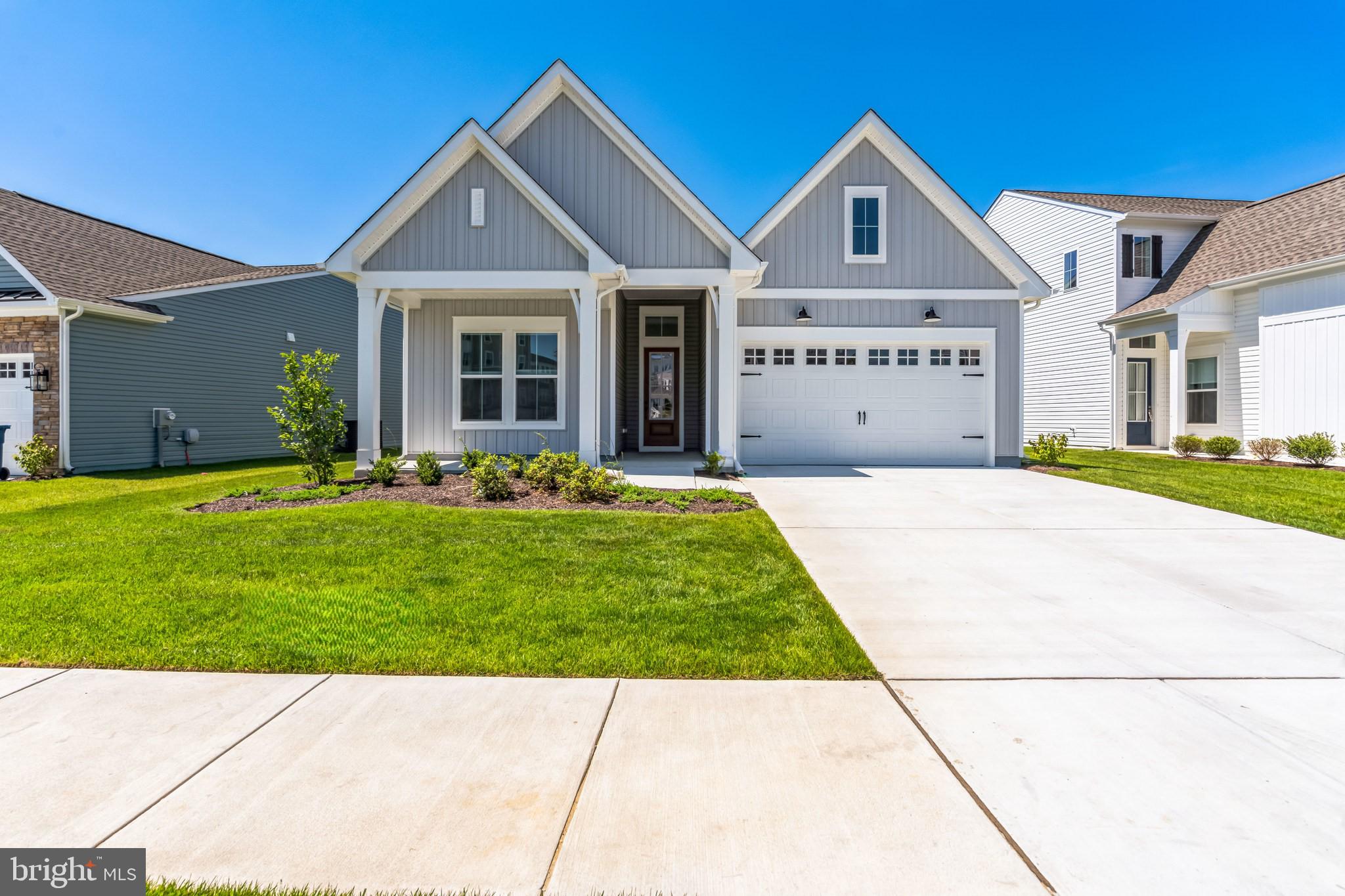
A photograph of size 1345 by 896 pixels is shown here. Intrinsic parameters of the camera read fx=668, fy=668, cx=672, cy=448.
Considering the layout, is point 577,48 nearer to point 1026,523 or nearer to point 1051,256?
point 1026,523

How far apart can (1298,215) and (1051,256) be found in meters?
5.68

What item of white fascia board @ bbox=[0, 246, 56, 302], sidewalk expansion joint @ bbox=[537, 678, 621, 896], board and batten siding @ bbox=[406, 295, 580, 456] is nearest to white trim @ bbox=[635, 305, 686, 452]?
board and batten siding @ bbox=[406, 295, 580, 456]

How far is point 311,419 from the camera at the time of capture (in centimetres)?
949

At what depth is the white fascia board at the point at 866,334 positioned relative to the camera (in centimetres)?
1278

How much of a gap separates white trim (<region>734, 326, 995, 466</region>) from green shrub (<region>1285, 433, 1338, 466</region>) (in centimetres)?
593

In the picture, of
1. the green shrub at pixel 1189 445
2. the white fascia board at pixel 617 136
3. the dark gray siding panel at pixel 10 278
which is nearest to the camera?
the white fascia board at pixel 617 136

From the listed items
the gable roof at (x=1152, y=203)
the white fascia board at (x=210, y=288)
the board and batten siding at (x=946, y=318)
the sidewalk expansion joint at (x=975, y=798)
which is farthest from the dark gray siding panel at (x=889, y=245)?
the sidewalk expansion joint at (x=975, y=798)

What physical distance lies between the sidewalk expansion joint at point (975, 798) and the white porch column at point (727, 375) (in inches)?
309

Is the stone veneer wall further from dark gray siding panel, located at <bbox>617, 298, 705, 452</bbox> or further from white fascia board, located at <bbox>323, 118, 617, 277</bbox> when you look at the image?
dark gray siding panel, located at <bbox>617, 298, 705, 452</bbox>

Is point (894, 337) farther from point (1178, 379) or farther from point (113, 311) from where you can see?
point (113, 311)

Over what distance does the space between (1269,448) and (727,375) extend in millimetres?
12047

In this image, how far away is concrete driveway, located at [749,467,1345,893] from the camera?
204cm

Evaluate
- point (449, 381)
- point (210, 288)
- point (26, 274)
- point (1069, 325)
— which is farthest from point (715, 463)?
point (1069, 325)

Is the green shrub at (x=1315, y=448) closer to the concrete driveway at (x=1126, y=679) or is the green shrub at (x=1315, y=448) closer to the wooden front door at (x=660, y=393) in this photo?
the concrete driveway at (x=1126, y=679)
